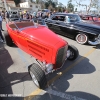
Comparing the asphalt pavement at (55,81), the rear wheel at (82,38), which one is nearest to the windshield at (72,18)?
the rear wheel at (82,38)

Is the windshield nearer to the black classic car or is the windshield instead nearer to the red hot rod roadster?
the black classic car

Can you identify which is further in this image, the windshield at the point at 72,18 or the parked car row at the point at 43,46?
the windshield at the point at 72,18

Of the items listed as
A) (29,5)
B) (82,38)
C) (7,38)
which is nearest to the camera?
(7,38)

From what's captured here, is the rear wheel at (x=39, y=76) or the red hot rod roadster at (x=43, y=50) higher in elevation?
the red hot rod roadster at (x=43, y=50)

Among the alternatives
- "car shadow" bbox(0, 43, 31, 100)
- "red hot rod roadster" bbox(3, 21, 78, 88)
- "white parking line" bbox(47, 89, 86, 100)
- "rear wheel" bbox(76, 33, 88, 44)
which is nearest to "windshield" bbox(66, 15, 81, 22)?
"rear wheel" bbox(76, 33, 88, 44)

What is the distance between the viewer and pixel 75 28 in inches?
247

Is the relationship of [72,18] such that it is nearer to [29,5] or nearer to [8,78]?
[8,78]

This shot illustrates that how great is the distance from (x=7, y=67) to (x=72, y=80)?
7.94 ft

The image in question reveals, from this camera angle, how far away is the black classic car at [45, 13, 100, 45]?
5.72m

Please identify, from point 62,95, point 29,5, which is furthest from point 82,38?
point 29,5

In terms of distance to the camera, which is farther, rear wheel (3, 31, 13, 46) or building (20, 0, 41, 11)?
building (20, 0, 41, 11)

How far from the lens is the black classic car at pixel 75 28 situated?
572 cm

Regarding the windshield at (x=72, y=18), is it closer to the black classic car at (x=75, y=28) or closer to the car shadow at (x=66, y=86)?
the black classic car at (x=75, y=28)

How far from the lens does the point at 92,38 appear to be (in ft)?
19.1
